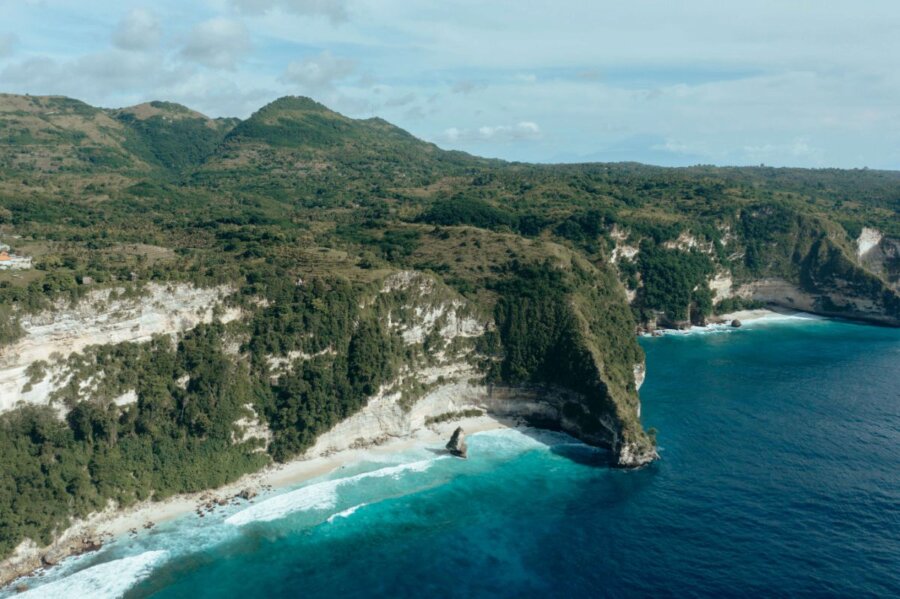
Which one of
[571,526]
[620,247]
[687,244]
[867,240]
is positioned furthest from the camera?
[867,240]

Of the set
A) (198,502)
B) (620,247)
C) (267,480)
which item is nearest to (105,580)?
(198,502)

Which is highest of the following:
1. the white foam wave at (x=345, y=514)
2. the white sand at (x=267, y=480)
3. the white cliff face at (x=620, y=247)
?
the white cliff face at (x=620, y=247)

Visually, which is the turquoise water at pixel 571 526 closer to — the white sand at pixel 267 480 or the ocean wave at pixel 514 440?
the ocean wave at pixel 514 440

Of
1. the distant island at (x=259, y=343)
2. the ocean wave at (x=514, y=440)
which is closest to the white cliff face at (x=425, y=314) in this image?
the distant island at (x=259, y=343)

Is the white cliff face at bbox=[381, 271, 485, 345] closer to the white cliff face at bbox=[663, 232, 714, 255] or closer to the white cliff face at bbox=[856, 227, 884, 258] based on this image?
the white cliff face at bbox=[663, 232, 714, 255]

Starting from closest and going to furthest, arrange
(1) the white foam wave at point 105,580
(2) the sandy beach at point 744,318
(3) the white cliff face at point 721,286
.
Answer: (1) the white foam wave at point 105,580
(2) the sandy beach at point 744,318
(3) the white cliff face at point 721,286

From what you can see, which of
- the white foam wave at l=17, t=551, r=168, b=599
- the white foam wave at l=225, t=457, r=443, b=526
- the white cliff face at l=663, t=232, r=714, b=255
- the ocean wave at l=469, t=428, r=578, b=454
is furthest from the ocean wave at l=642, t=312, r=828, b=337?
the white foam wave at l=17, t=551, r=168, b=599

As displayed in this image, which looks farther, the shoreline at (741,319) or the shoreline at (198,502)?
the shoreline at (741,319)

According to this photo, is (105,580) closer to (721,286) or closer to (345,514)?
(345,514)
